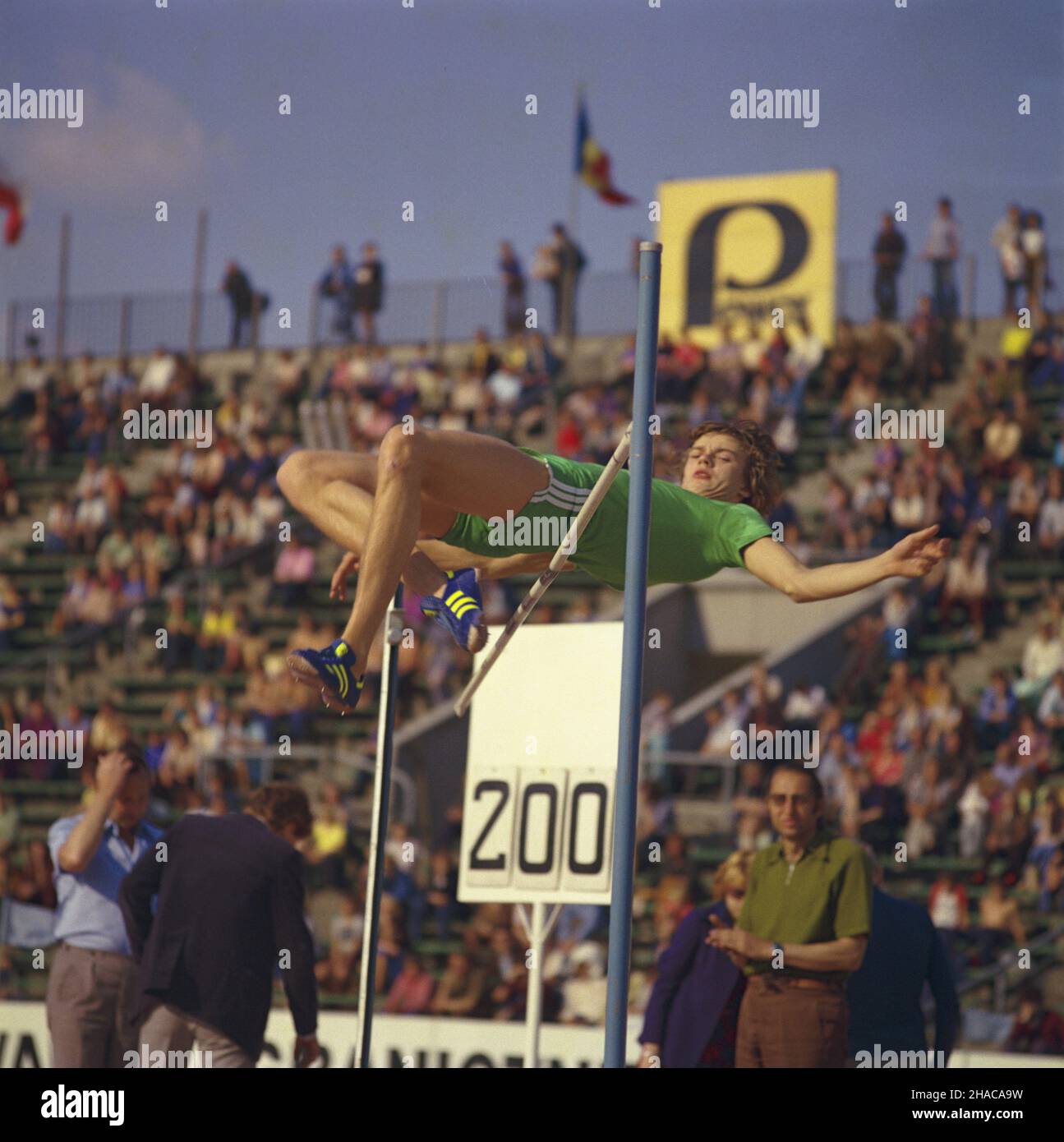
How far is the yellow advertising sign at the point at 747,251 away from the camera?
1977 cm

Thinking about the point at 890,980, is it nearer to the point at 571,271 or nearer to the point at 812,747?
the point at 812,747

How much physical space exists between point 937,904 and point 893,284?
870 centimetres

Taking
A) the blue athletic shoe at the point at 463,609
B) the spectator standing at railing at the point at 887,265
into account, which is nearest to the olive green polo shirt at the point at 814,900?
the blue athletic shoe at the point at 463,609

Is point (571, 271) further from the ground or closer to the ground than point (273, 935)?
further from the ground

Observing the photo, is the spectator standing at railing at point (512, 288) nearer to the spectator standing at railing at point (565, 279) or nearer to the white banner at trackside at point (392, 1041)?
the spectator standing at railing at point (565, 279)

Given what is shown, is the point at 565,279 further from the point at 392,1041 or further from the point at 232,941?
the point at 232,941

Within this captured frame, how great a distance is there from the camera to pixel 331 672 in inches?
191

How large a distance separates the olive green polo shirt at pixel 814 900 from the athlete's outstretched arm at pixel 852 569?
127 centimetres

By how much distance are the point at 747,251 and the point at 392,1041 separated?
1308 centimetres

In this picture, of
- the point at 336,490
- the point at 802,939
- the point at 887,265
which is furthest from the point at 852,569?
the point at 887,265

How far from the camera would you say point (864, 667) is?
1390cm

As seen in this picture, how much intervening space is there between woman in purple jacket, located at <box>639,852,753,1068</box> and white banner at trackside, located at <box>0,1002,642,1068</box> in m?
2.71

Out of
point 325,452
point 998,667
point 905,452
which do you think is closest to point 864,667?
point 998,667

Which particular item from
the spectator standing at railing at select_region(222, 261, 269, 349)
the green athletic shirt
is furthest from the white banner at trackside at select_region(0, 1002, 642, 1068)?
the spectator standing at railing at select_region(222, 261, 269, 349)
